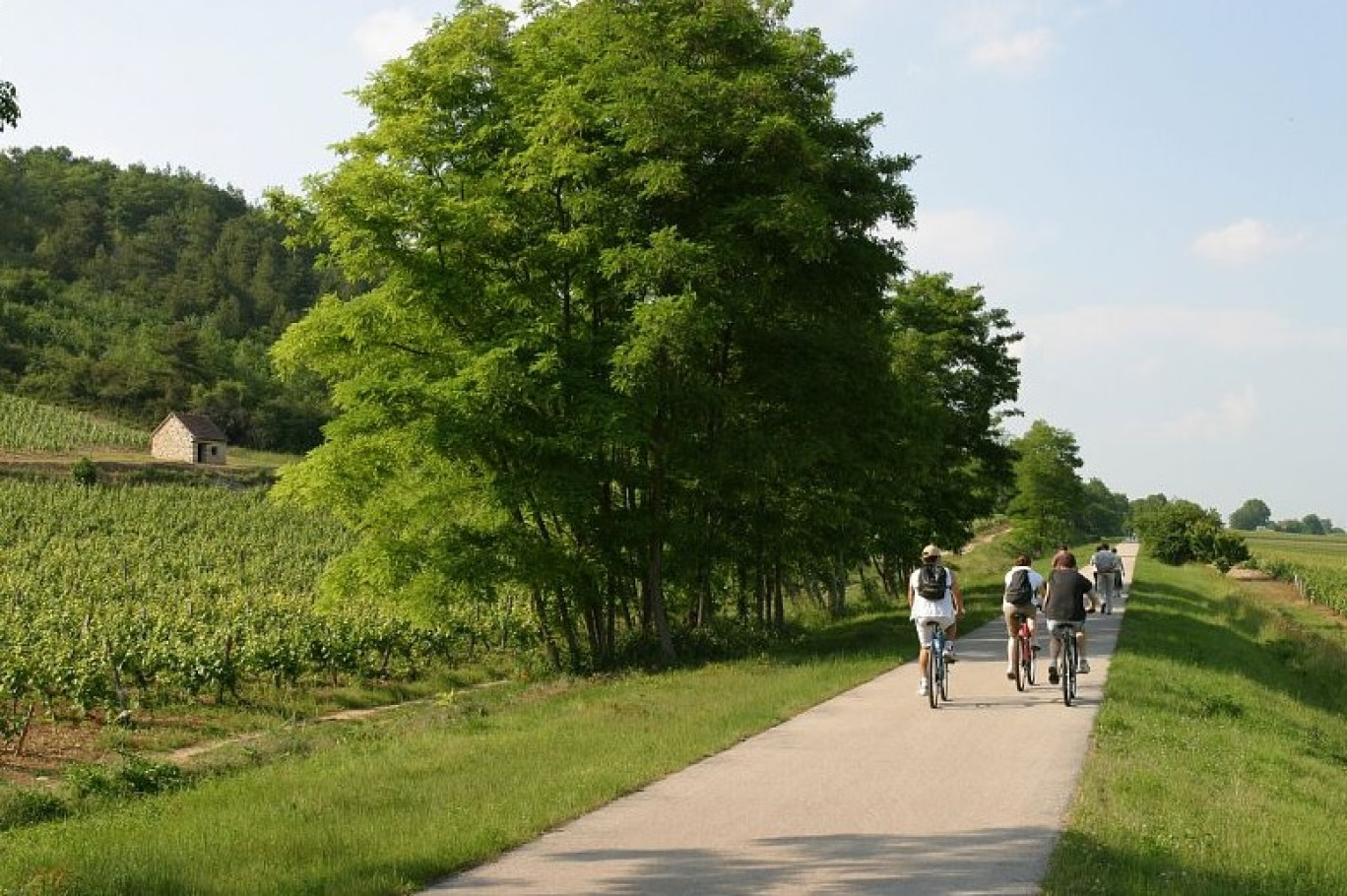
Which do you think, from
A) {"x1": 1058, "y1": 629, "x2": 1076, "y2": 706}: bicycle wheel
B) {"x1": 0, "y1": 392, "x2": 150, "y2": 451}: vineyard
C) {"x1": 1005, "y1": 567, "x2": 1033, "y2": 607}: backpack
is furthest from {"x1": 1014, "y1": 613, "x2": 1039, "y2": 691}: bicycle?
{"x1": 0, "y1": 392, "x2": 150, "y2": 451}: vineyard

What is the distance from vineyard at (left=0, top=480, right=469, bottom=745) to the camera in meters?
23.5

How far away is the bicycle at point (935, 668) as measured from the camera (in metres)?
15.5

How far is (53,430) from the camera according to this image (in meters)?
84.2

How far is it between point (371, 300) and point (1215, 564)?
7740 centimetres

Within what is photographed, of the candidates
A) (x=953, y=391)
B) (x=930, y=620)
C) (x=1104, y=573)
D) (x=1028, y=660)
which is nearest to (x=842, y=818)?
(x=930, y=620)

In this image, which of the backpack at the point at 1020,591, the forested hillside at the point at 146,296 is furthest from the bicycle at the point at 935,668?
the forested hillside at the point at 146,296

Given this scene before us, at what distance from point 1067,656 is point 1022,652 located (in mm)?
1987

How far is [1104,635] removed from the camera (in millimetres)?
26641

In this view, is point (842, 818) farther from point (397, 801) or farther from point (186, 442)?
point (186, 442)

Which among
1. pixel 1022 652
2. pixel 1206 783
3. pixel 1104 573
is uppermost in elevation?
pixel 1104 573

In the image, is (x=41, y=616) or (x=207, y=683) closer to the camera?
(x=207, y=683)

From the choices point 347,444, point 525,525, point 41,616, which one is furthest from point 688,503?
point 41,616

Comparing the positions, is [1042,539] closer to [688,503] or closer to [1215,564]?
[1215,564]

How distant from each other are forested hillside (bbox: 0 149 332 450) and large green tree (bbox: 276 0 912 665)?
66848mm
